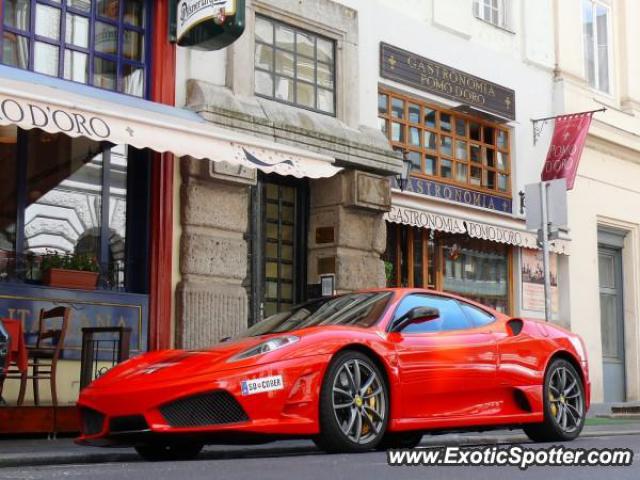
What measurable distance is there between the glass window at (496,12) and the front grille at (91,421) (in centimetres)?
1302

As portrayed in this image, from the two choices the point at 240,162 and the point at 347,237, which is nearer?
the point at 240,162

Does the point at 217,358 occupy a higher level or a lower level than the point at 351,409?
higher

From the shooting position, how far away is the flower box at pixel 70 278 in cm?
→ 1155

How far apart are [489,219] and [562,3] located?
17.9 feet

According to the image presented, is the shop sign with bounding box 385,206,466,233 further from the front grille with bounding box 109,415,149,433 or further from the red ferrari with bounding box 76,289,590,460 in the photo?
the front grille with bounding box 109,415,149,433

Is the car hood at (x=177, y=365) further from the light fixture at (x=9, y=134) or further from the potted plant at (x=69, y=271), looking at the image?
the light fixture at (x=9, y=134)

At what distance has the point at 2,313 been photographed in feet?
35.9

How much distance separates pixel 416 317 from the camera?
27.2ft

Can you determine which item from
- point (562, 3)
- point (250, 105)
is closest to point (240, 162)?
point (250, 105)

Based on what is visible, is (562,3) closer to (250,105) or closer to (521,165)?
(521,165)

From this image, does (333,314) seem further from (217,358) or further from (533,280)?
(533,280)

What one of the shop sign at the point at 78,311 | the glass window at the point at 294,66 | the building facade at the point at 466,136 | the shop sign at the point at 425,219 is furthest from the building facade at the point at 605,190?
the shop sign at the point at 78,311

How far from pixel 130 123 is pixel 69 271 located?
1901mm

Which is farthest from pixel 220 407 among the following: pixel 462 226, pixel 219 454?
pixel 462 226
